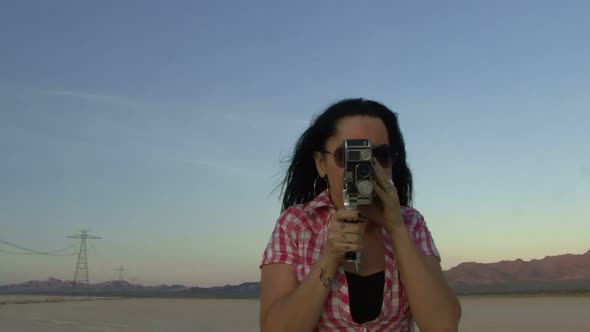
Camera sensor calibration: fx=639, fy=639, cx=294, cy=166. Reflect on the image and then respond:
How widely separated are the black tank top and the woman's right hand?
202 mm

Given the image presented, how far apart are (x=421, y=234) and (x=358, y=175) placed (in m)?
0.55

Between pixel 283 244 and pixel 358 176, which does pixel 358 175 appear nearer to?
pixel 358 176

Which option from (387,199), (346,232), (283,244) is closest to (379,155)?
(387,199)

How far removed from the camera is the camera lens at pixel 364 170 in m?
2.53

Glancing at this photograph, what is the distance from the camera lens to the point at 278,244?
2738mm

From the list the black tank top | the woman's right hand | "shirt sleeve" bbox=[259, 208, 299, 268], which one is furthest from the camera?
"shirt sleeve" bbox=[259, 208, 299, 268]

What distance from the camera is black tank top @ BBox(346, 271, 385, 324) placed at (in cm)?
259

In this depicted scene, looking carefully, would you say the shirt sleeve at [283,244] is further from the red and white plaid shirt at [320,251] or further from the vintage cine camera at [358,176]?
the vintage cine camera at [358,176]

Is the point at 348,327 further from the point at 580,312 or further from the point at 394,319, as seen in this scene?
the point at 580,312

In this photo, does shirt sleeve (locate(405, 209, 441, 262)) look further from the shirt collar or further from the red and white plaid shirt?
the shirt collar

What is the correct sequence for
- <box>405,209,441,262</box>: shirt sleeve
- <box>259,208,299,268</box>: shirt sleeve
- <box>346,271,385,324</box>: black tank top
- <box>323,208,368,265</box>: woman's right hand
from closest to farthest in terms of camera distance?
<box>323,208,368,265</box>: woman's right hand < <box>346,271,385,324</box>: black tank top < <box>259,208,299,268</box>: shirt sleeve < <box>405,209,441,262</box>: shirt sleeve

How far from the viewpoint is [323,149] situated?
2953 mm

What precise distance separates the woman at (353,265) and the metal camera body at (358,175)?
0.08 m

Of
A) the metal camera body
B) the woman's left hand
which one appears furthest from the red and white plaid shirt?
the metal camera body
